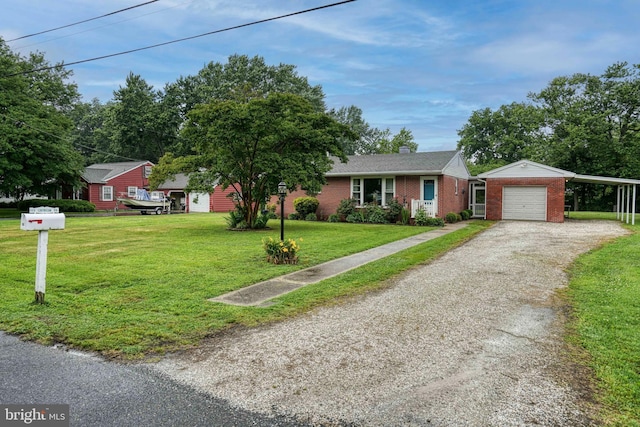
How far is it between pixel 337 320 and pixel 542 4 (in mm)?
8111

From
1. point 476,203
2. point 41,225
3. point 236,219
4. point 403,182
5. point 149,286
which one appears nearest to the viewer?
point 41,225

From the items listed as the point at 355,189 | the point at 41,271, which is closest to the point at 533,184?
the point at 355,189

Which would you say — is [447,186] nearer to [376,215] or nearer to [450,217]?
[450,217]

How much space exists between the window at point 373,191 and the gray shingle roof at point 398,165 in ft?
2.12

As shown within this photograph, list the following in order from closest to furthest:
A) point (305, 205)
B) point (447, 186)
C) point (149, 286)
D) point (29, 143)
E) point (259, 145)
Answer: point (149, 286)
point (259, 145)
point (447, 186)
point (29, 143)
point (305, 205)

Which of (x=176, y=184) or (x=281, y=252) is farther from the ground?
(x=176, y=184)

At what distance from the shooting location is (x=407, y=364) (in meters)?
3.44

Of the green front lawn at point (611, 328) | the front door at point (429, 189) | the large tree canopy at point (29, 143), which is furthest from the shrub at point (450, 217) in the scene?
the large tree canopy at point (29, 143)

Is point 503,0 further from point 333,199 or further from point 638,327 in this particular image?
point 333,199

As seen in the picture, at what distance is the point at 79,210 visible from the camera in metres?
27.8

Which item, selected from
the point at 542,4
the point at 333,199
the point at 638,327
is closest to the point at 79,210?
the point at 333,199

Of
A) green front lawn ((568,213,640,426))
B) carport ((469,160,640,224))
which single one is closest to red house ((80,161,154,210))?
carport ((469,160,640,224))

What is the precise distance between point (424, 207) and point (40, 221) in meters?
16.8

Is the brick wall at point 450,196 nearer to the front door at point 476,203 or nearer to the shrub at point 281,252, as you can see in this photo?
the front door at point 476,203
